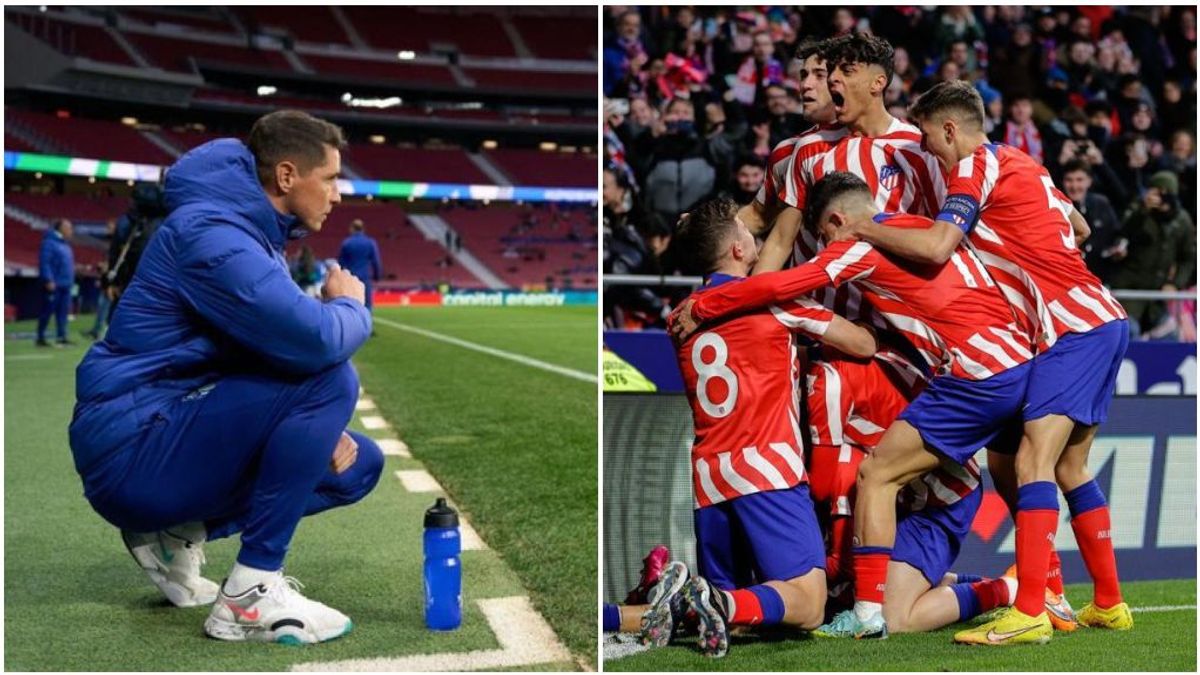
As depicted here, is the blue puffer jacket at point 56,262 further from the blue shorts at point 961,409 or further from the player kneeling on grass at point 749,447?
the blue shorts at point 961,409

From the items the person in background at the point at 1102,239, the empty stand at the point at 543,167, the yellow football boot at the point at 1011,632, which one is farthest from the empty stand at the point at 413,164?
the yellow football boot at the point at 1011,632

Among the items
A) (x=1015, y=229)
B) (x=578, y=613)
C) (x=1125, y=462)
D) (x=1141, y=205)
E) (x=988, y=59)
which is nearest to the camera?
(x=578, y=613)

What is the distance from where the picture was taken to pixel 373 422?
6.95 metres

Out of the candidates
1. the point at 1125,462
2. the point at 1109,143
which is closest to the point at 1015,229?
the point at 1125,462

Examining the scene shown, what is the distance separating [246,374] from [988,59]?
30.5ft

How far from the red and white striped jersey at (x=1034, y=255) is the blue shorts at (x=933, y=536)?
0.55m

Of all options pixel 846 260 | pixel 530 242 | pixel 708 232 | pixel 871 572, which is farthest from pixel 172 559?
pixel 530 242

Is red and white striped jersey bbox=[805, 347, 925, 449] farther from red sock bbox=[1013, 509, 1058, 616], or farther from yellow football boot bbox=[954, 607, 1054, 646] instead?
yellow football boot bbox=[954, 607, 1054, 646]

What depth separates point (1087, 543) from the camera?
3348 mm

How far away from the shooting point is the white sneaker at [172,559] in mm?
3037

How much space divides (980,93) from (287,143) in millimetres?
5707

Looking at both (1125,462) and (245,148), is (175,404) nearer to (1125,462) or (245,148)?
(245,148)

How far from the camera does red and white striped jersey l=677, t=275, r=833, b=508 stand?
303 cm

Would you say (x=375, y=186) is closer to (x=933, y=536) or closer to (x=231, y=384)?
(x=933, y=536)
